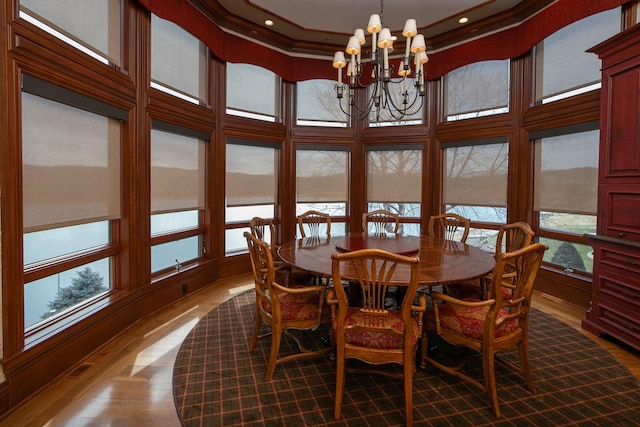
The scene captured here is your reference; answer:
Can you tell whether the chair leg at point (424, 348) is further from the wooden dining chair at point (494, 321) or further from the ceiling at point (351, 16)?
the ceiling at point (351, 16)

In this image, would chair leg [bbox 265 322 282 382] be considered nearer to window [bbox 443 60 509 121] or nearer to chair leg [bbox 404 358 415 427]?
chair leg [bbox 404 358 415 427]

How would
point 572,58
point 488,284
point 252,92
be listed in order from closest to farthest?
point 488,284
point 572,58
point 252,92

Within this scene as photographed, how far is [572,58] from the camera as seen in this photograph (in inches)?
135

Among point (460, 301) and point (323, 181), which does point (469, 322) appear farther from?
point (323, 181)

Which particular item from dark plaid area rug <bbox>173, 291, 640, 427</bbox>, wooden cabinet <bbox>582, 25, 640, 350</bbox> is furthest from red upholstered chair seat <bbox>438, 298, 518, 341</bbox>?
wooden cabinet <bbox>582, 25, 640, 350</bbox>

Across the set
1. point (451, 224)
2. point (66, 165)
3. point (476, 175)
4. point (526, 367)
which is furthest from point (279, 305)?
point (476, 175)

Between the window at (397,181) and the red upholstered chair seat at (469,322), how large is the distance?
289 cm

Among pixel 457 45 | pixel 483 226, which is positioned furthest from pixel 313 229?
pixel 457 45

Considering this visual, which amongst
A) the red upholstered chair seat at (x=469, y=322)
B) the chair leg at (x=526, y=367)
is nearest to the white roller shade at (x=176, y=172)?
the red upholstered chair seat at (x=469, y=322)

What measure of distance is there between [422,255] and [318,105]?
125 inches

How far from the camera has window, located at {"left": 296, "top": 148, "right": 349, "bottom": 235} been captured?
16.1ft

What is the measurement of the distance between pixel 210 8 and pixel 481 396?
4.32 meters

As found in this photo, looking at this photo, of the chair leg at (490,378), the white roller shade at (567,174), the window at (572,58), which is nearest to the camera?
the chair leg at (490,378)

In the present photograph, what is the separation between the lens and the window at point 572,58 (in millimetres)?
3176
